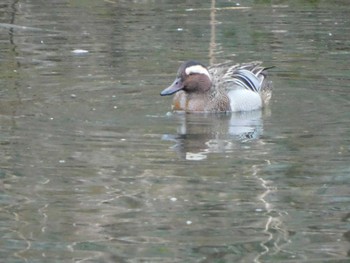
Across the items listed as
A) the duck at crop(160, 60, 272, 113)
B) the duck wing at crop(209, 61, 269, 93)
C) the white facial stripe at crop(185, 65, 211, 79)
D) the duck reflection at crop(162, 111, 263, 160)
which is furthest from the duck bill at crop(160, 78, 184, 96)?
the duck wing at crop(209, 61, 269, 93)

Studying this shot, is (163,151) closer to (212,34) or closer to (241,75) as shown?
(241,75)

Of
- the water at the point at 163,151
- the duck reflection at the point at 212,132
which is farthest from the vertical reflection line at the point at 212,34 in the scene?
the duck reflection at the point at 212,132

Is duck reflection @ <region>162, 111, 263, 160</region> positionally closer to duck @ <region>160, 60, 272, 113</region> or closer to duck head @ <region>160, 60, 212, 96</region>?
duck @ <region>160, 60, 272, 113</region>

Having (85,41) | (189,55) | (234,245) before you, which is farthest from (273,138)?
(85,41)

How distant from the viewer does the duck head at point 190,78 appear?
42.7 ft

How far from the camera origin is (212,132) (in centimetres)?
1158

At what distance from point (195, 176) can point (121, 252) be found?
1.91 m

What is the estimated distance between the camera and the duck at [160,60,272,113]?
1294cm

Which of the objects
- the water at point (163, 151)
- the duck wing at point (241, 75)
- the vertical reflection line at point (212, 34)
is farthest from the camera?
the vertical reflection line at point (212, 34)

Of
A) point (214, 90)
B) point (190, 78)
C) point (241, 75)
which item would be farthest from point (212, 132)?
point (241, 75)

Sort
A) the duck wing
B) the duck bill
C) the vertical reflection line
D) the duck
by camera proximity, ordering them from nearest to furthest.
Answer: the duck bill → the duck → the duck wing → the vertical reflection line

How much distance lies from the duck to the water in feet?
0.64

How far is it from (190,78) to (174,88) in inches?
10.1

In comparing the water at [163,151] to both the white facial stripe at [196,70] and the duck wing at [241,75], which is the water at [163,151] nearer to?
the duck wing at [241,75]
